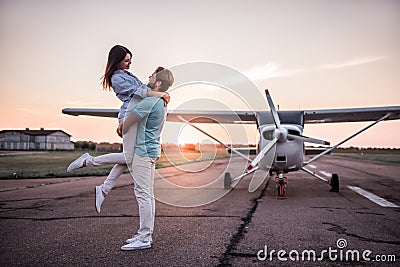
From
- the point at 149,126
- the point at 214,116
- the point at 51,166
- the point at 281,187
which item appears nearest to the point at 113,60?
the point at 149,126

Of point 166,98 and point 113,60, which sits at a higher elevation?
point 113,60

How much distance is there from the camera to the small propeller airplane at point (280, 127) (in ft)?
30.7

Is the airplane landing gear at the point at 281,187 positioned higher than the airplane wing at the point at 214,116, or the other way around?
the airplane wing at the point at 214,116

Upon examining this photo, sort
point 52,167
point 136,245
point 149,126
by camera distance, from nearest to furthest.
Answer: point 136,245, point 149,126, point 52,167

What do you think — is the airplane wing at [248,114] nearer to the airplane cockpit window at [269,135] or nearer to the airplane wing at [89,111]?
the airplane wing at [89,111]

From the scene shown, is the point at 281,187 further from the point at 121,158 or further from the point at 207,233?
the point at 121,158

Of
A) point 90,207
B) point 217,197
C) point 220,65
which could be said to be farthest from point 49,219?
point 217,197

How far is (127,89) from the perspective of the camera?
388 cm

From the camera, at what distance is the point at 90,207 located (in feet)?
22.6

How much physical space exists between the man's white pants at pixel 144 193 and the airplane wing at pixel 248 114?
22.4ft

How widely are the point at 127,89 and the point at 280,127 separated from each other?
20.2ft

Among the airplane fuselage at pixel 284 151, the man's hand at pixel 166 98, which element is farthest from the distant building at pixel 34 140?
the man's hand at pixel 166 98

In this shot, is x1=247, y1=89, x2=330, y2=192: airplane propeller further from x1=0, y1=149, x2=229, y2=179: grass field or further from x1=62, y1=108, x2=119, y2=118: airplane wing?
Result: x1=62, y1=108, x2=119, y2=118: airplane wing

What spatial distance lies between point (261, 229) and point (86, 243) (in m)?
2.32
